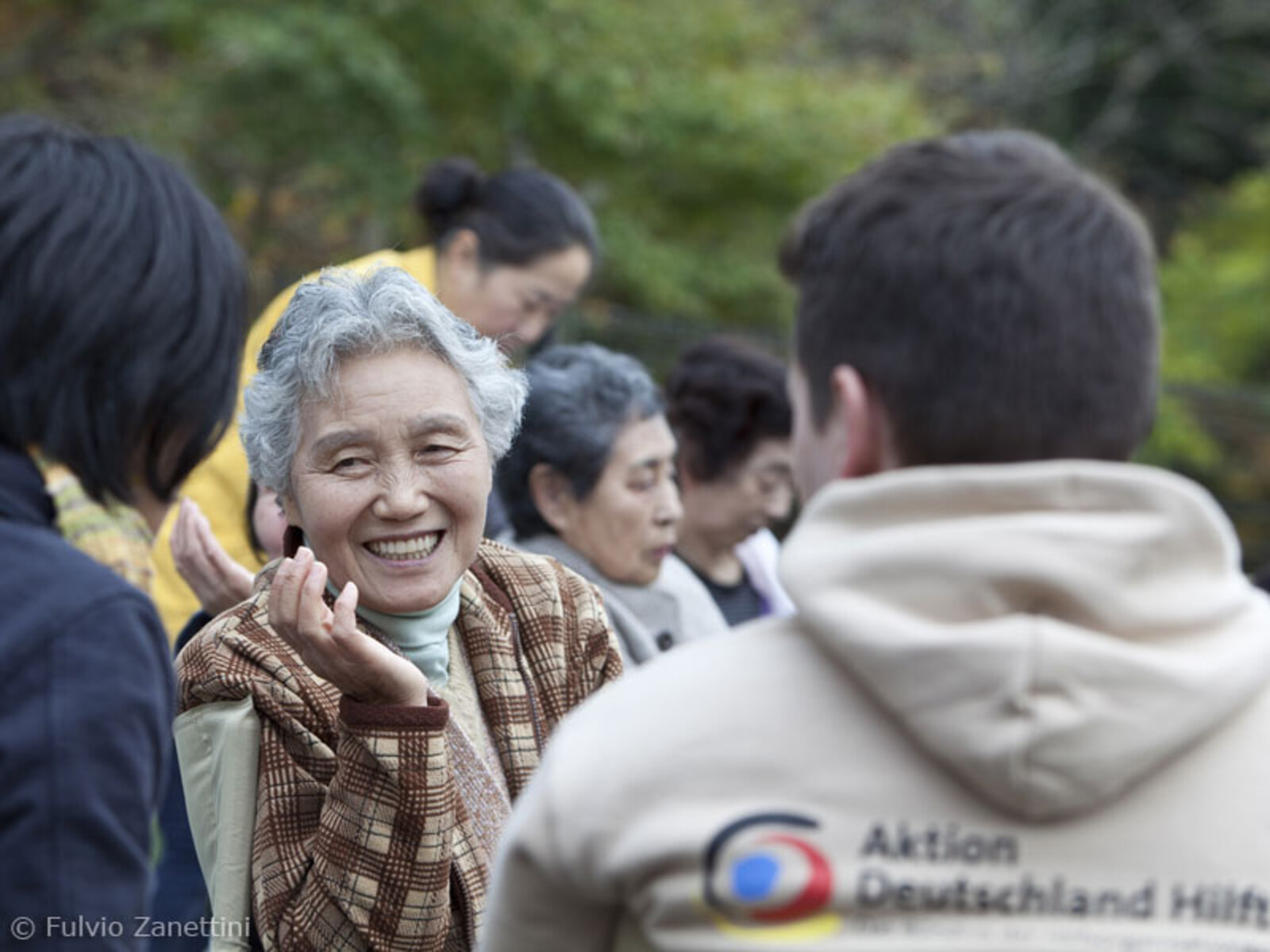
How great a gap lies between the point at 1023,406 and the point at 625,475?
118 inches

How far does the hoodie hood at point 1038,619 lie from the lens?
62.4 inches

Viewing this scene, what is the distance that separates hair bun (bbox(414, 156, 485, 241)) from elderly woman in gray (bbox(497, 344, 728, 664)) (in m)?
1.29

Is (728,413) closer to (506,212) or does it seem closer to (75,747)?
(506,212)

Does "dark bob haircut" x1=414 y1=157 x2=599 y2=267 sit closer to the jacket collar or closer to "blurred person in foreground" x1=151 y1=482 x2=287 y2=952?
"blurred person in foreground" x1=151 y1=482 x2=287 y2=952

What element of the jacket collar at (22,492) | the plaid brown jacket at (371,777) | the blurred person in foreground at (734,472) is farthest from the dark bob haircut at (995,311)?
A: the blurred person in foreground at (734,472)

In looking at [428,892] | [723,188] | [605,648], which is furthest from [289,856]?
[723,188]

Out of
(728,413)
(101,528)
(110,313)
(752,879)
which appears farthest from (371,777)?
(728,413)

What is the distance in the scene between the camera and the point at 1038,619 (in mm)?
1605

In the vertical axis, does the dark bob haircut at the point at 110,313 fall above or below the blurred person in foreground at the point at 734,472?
above

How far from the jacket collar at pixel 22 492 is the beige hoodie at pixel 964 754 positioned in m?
0.76

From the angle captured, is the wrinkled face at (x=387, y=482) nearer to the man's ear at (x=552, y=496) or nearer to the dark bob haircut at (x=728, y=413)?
the man's ear at (x=552, y=496)

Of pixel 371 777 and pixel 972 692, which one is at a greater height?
pixel 972 692

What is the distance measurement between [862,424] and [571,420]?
115 inches

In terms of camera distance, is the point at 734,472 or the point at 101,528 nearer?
the point at 101,528
